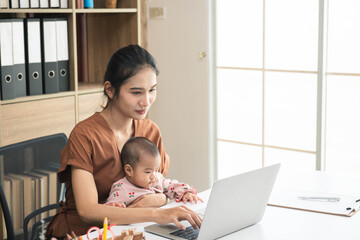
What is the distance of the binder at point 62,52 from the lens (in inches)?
115

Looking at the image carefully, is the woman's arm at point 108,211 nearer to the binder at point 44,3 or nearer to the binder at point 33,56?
the binder at point 33,56

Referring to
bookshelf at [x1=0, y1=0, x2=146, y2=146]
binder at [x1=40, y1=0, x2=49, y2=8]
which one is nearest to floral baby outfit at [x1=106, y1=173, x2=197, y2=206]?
bookshelf at [x1=0, y1=0, x2=146, y2=146]

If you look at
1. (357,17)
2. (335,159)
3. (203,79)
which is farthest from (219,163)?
(357,17)

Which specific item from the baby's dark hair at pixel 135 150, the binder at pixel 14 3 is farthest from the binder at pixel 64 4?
the baby's dark hair at pixel 135 150

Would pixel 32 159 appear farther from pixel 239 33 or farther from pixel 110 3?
pixel 239 33

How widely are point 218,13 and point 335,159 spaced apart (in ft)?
4.06

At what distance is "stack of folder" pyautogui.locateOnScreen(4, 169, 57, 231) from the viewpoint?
1883mm

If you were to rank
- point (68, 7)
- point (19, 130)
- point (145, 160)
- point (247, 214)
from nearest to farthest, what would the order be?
1. point (247, 214)
2. point (145, 160)
3. point (19, 130)
4. point (68, 7)

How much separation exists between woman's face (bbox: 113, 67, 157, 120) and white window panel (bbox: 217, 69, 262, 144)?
5.91 feet

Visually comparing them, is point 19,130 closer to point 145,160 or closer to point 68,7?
point 68,7

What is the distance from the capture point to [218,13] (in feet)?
11.9

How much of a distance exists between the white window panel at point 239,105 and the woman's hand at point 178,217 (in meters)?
2.11

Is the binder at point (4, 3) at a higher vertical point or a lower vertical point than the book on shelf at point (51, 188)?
higher

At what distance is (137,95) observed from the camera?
1.84 meters
